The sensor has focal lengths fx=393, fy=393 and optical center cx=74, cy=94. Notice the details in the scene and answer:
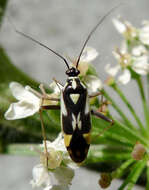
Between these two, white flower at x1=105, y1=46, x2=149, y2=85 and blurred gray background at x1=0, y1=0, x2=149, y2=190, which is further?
blurred gray background at x1=0, y1=0, x2=149, y2=190

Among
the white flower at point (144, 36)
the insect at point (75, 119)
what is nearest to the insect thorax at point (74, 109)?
the insect at point (75, 119)

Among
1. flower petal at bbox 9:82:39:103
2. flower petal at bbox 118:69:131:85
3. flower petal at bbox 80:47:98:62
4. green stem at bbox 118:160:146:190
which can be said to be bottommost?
green stem at bbox 118:160:146:190

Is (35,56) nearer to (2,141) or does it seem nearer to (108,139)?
(2,141)

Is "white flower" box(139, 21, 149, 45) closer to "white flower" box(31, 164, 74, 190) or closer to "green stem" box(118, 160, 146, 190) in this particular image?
"green stem" box(118, 160, 146, 190)

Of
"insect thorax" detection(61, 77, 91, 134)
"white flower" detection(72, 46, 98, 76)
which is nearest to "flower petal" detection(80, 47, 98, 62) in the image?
"white flower" detection(72, 46, 98, 76)

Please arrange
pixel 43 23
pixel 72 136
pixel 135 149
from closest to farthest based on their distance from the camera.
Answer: pixel 72 136 → pixel 135 149 → pixel 43 23

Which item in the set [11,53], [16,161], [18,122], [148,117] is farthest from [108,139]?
[11,53]

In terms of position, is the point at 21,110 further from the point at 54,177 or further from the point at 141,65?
the point at 141,65

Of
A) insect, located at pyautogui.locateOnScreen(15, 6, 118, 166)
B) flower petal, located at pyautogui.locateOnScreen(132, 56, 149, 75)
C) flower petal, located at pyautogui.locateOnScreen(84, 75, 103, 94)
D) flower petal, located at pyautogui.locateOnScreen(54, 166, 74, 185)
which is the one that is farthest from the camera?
flower petal, located at pyautogui.locateOnScreen(132, 56, 149, 75)

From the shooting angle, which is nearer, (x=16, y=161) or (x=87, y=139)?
(x=87, y=139)
